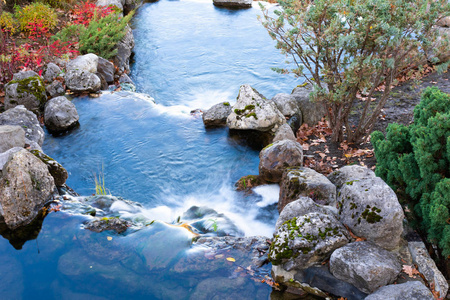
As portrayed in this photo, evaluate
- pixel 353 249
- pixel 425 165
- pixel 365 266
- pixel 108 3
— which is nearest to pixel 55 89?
pixel 108 3

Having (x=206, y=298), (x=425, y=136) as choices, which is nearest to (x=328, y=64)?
(x=425, y=136)

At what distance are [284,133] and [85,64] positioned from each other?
7.43 metres

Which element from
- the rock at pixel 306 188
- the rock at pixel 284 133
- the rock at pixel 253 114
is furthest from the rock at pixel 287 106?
the rock at pixel 306 188

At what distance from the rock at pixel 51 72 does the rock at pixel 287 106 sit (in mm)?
7240

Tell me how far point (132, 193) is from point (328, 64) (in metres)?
5.19

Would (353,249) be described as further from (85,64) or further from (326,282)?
(85,64)

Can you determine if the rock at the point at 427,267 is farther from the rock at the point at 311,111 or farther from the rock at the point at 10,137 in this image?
the rock at the point at 10,137

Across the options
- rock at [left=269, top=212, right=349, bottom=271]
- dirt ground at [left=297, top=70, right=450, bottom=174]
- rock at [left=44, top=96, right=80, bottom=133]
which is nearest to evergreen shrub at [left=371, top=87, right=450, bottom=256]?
rock at [left=269, top=212, right=349, bottom=271]

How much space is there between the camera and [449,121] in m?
4.86

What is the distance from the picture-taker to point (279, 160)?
25.0 ft

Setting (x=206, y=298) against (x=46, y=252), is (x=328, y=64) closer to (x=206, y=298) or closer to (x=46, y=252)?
(x=206, y=298)

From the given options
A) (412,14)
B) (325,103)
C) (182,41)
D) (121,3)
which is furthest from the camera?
(121,3)

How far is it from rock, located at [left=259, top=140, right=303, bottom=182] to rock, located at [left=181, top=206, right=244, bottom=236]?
1445 mm

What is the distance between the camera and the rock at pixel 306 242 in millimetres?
4992
